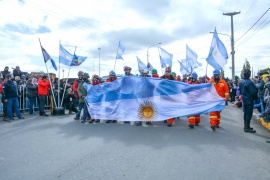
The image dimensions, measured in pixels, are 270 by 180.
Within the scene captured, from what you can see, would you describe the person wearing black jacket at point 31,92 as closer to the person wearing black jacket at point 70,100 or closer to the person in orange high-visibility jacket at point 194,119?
the person wearing black jacket at point 70,100

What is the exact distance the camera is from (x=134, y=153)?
5.54 m

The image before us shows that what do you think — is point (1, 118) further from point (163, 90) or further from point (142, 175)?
point (142, 175)

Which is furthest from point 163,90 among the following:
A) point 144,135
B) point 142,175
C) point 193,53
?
point 193,53

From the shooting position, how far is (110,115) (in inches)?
378

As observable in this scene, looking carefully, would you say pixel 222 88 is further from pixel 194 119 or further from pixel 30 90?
pixel 30 90

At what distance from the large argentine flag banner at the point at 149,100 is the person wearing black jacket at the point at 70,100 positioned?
11.7 feet

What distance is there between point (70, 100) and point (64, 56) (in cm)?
246

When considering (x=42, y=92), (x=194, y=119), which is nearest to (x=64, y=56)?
(x=42, y=92)

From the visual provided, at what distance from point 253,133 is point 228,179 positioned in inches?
168

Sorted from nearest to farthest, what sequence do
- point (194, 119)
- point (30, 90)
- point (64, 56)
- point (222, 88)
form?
point (222, 88), point (194, 119), point (64, 56), point (30, 90)

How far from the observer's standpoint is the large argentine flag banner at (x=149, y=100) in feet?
27.4

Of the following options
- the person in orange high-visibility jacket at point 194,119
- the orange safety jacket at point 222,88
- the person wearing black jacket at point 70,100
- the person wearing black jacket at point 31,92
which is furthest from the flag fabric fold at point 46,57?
the orange safety jacket at point 222,88

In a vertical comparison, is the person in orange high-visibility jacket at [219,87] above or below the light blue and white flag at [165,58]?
below

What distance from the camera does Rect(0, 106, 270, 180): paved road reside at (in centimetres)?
439
